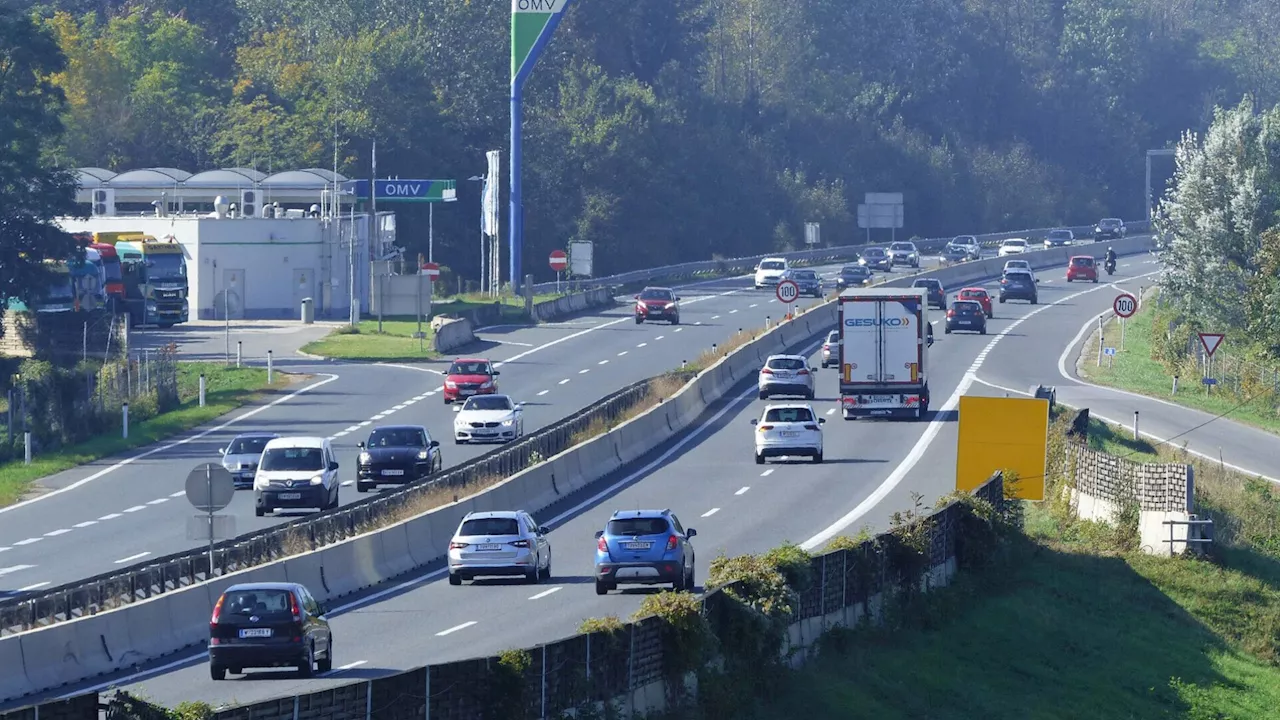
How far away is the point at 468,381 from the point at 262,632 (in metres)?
35.6

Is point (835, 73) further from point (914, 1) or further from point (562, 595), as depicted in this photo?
point (562, 595)

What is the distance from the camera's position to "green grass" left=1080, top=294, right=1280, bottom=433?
206 feet

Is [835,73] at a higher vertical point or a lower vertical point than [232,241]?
higher

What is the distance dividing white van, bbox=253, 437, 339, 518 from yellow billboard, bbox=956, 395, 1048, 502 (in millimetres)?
12809

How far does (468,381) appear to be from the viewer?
58406 millimetres

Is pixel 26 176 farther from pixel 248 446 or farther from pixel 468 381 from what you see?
pixel 248 446

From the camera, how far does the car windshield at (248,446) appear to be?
4462cm

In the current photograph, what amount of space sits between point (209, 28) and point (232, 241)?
69.3m

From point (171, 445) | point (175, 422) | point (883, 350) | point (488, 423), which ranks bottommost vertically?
point (171, 445)

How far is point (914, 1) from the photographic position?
178 m

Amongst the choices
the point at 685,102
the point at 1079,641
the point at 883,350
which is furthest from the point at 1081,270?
the point at 1079,641

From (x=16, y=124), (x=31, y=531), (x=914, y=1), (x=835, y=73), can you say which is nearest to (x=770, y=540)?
(x=31, y=531)

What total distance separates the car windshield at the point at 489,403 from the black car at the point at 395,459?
22.6 feet

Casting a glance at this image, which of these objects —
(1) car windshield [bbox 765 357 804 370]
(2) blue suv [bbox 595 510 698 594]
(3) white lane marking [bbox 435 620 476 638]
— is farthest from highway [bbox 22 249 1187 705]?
(1) car windshield [bbox 765 357 804 370]
